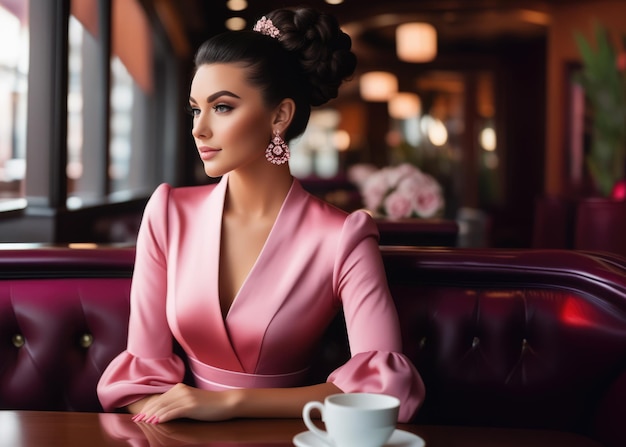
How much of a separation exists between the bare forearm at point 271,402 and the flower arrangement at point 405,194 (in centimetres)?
288

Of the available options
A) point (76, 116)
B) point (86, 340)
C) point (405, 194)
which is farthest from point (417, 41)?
point (86, 340)

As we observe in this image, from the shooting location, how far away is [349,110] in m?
18.6

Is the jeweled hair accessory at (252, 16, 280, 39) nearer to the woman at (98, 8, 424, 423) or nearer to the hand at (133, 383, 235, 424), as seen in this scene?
the woman at (98, 8, 424, 423)

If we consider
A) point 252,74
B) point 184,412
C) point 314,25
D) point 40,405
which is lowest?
point 40,405

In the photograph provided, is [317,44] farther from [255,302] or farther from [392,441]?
[392,441]

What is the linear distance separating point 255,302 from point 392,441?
46 centimetres

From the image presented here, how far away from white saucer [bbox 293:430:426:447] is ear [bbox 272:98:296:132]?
0.63 m

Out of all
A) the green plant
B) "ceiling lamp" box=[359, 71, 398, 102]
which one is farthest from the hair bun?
"ceiling lamp" box=[359, 71, 398, 102]

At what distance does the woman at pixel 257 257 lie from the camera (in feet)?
4.81

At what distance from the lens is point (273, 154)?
1552 mm

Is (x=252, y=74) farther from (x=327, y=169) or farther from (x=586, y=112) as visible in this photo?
(x=327, y=169)

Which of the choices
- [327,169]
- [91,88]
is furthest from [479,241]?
[327,169]

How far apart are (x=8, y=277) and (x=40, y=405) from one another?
0.28 m

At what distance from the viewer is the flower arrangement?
4.20 metres
